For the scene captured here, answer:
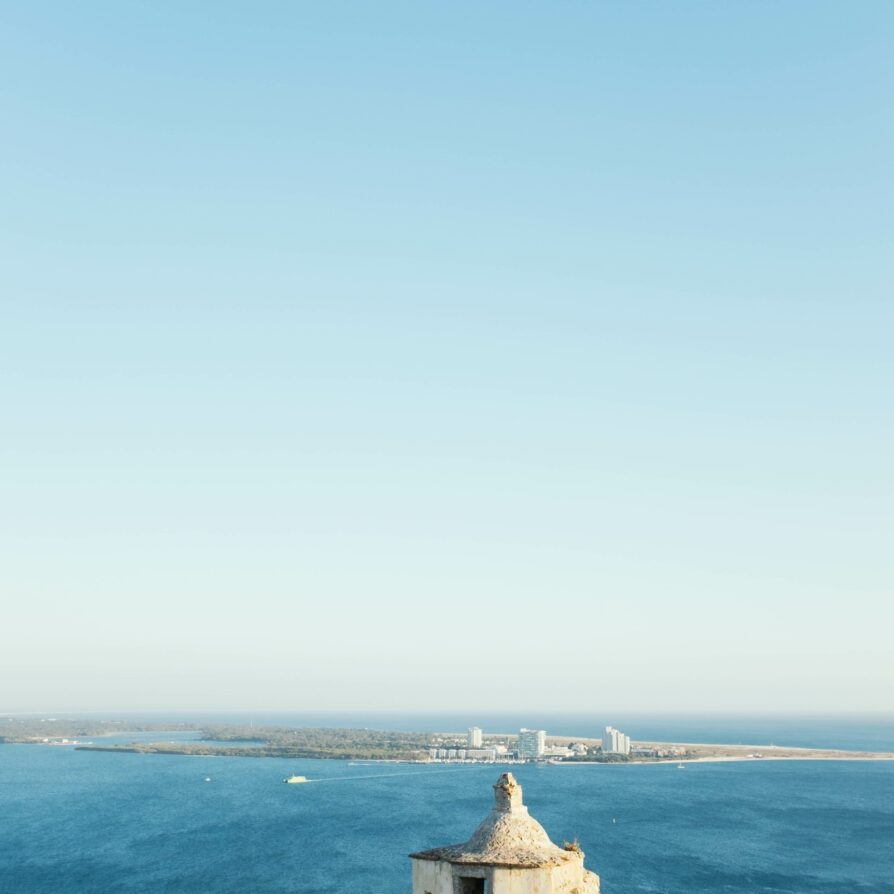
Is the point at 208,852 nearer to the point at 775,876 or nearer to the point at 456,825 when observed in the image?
the point at 456,825

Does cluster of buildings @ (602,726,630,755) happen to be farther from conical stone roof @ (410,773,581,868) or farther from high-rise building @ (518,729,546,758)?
conical stone roof @ (410,773,581,868)

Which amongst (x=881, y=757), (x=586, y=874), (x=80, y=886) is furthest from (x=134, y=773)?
(x=586, y=874)

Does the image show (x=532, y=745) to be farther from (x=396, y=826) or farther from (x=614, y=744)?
(x=396, y=826)

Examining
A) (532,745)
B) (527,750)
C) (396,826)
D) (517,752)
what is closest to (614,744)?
(532,745)

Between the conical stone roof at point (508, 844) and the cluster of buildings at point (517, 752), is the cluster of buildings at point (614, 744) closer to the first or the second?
the cluster of buildings at point (517, 752)

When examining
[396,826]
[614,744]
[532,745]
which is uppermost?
[614,744]
